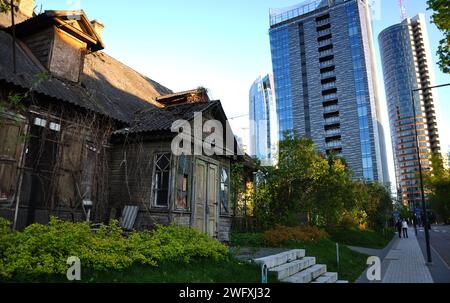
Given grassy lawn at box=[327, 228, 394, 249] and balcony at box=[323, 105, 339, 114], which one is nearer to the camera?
grassy lawn at box=[327, 228, 394, 249]

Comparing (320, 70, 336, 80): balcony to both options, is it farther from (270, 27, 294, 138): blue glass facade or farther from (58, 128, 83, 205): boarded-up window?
(58, 128, 83, 205): boarded-up window

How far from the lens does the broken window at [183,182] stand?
1109 centimetres

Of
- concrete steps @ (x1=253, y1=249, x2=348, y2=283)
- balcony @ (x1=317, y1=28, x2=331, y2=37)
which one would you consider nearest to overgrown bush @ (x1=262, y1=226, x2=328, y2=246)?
concrete steps @ (x1=253, y1=249, x2=348, y2=283)

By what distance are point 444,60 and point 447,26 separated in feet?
3.51

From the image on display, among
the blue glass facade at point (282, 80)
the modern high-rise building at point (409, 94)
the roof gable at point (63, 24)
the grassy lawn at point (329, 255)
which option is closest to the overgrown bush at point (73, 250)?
the grassy lawn at point (329, 255)

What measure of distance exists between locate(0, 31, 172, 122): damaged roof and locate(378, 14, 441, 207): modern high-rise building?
13609 cm

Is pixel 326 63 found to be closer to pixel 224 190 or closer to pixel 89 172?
pixel 224 190

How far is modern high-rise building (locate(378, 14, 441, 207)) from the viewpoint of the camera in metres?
130

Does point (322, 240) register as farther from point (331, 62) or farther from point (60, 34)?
point (331, 62)

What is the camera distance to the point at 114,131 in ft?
38.6

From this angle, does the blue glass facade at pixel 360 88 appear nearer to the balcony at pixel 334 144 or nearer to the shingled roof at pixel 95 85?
the balcony at pixel 334 144

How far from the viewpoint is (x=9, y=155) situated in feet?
28.0

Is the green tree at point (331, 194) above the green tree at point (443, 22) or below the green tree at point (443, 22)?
below

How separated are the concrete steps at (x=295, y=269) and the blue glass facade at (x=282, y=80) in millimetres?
70339
